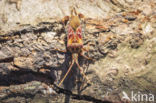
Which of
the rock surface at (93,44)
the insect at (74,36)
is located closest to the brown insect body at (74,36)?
the insect at (74,36)

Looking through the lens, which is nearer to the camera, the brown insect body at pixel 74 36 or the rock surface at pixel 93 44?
the brown insect body at pixel 74 36

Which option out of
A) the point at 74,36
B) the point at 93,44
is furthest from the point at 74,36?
the point at 93,44

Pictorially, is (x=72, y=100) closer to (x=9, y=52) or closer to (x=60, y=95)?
(x=60, y=95)

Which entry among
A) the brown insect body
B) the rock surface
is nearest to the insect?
the brown insect body

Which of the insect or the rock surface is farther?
the rock surface

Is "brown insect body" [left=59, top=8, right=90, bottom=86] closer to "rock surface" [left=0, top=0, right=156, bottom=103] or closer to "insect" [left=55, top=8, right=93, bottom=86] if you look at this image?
"insect" [left=55, top=8, right=93, bottom=86]

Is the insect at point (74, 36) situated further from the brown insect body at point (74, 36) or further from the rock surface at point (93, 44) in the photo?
the rock surface at point (93, 44)
